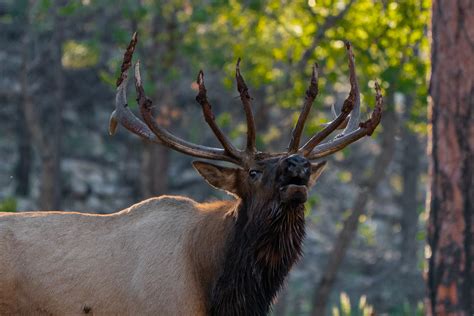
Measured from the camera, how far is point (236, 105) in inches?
845

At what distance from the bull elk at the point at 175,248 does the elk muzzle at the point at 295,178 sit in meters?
0.01

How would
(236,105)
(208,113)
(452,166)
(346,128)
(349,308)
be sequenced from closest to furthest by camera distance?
(208,113) < (346,128) < (452,166) < (349,308) < (236,105)

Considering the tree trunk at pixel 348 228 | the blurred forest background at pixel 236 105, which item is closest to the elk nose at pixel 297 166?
the blurred forest background at pixel 236 105

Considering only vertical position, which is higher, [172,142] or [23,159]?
[172,142]

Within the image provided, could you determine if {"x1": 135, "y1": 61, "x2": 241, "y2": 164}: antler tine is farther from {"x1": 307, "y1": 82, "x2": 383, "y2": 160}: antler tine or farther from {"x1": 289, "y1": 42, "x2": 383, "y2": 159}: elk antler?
{"x1": 307, "y1": 82, "x2": 383, "y2": 160}: antler tine

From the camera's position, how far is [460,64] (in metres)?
8.50

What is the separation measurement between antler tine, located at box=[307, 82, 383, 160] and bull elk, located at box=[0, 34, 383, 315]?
21cm

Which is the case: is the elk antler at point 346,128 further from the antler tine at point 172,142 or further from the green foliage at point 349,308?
the green foliage at point 349,308

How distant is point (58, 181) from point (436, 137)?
10.3 m

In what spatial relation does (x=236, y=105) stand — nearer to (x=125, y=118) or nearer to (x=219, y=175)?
(x=125, y=118)

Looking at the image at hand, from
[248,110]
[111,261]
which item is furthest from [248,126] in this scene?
[111,261]

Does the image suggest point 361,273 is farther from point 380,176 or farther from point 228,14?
point 228,14

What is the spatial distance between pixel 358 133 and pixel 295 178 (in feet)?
3.62

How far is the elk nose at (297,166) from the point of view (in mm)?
6895
